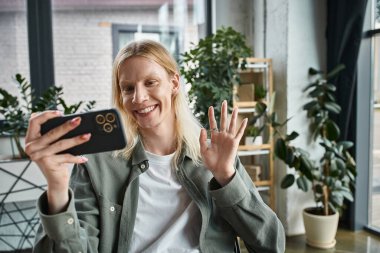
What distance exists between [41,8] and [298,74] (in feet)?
7.85

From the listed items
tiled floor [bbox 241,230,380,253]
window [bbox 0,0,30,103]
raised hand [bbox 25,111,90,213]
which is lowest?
tiled floor [bbox 241,230,380,253]

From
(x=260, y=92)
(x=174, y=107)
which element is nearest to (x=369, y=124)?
(x=260, y=92)

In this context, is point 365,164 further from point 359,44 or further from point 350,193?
point 359,44

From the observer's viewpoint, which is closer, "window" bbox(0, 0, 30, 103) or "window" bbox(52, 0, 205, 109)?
"window" bbox(0, 0, 30, 103)

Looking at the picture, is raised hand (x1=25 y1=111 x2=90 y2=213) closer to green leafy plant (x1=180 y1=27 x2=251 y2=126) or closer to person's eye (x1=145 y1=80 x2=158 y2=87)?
person's eye (x1=145 y1=80 x2=158 y2=87)

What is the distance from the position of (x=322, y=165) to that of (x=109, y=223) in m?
2.40

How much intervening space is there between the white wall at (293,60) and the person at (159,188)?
6.68 ft

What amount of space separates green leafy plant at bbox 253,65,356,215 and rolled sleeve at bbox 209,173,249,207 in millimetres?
1895

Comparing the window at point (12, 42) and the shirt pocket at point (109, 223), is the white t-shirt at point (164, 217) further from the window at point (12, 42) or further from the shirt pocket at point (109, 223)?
the window at point (12, 42)

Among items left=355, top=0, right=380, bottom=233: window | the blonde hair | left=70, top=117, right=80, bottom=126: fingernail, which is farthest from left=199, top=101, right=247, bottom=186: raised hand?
left=355, top=0, right=380, bottom=233: window

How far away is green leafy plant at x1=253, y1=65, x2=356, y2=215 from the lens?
2811 mm

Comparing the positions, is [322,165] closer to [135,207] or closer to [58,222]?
[135,207]

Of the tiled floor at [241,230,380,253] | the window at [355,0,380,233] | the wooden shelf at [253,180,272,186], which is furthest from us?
the wooden shelf at [253,180,272,186]

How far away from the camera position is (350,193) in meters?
2.96
